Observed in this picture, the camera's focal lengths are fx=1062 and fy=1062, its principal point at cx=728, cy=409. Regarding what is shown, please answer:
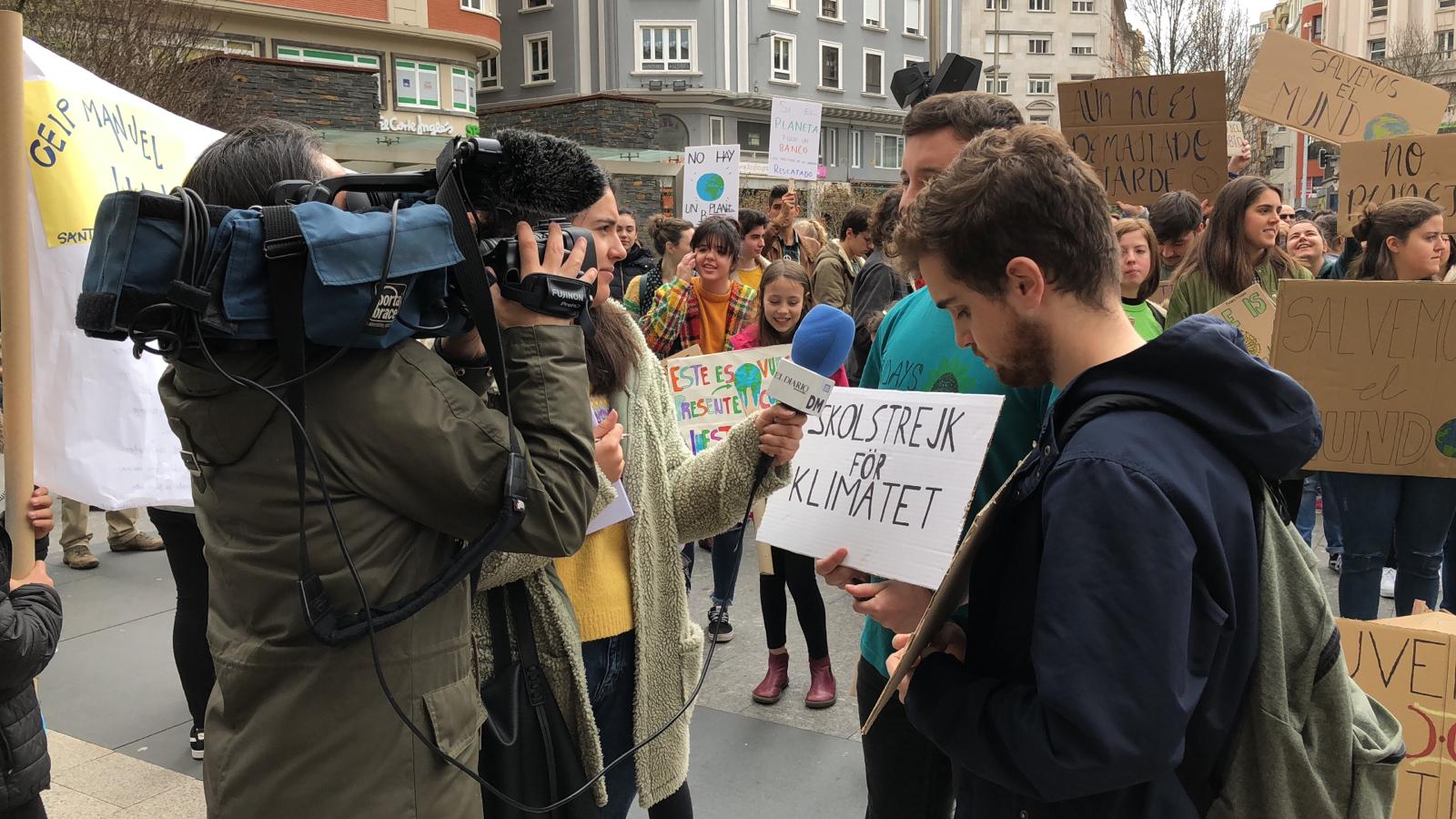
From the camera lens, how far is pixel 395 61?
34.3 metres

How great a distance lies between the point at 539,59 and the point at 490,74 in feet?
9.82

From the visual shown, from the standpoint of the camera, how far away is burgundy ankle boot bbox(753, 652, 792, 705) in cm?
454

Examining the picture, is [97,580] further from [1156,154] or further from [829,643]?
[1156,154]

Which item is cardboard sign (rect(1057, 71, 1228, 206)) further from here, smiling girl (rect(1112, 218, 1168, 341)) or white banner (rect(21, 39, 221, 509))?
white banner (rect(21, 39, 221, 509))

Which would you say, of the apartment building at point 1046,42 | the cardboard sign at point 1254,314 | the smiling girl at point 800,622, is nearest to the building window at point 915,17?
the apartment building at point 1046,42

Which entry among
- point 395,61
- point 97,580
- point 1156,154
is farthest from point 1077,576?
point 395,61

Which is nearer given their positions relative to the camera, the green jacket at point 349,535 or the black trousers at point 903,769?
the green jacket at point 349,535

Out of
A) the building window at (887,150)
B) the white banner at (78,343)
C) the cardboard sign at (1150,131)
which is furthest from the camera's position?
the building window at (887,150)

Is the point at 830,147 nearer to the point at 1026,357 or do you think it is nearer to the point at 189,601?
the point at 189,601

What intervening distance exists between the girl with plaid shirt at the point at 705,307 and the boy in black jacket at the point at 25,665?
3.64 metres

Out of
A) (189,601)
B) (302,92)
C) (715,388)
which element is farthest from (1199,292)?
(302,92)

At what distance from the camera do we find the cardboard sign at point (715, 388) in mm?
5234

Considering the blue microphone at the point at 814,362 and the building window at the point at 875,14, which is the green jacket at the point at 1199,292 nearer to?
the blue microphone at the point at 814,362

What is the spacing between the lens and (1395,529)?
4.60 metres
